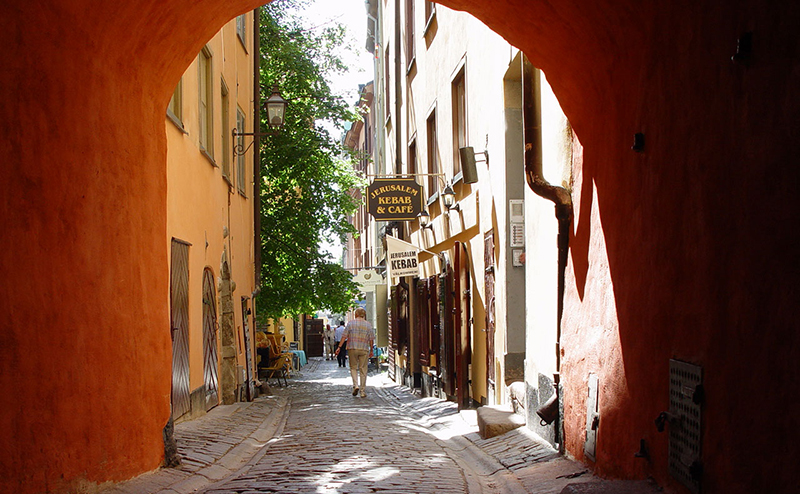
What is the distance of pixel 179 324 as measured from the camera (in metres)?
9.80

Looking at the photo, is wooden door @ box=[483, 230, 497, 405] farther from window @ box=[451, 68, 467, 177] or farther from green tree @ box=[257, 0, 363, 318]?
green tree @ box=[257, 0, 363, 318]

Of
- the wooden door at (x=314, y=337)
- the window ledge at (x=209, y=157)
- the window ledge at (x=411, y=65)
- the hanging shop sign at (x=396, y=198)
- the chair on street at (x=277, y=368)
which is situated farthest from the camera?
the wooden door at (x=314, y=337)

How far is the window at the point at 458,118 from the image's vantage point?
13.9 m

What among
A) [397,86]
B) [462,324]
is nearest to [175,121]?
[462,324]

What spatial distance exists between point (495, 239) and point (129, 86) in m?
5.73

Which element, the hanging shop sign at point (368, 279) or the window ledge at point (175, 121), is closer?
the window ledge at point (175, 121)

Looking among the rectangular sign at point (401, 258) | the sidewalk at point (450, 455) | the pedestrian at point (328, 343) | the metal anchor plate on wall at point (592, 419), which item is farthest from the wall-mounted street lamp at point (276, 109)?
the pedestrian at point (328, 343)

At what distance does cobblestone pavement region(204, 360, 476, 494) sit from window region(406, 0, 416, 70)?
8.19m

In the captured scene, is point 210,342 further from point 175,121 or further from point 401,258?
point 401,258

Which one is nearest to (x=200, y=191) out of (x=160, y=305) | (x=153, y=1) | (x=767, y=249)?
(x=160, y=305)

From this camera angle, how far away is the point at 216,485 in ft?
21.1

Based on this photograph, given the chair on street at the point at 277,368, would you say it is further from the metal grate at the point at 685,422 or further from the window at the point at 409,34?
the metal grate at the point at 685,422

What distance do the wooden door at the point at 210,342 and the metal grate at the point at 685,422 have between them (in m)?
8.08

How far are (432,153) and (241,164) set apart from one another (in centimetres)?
387
